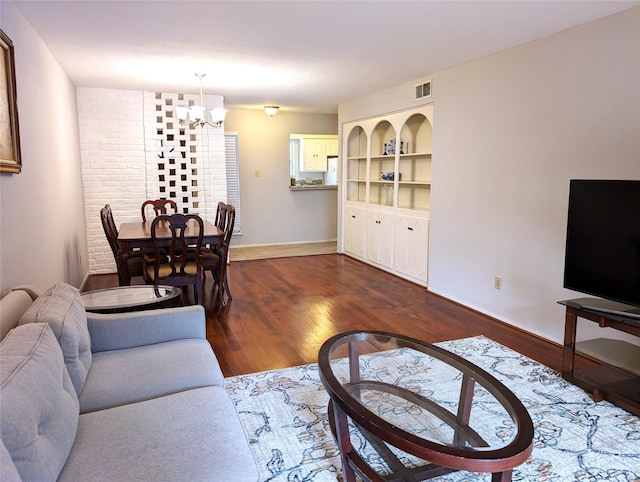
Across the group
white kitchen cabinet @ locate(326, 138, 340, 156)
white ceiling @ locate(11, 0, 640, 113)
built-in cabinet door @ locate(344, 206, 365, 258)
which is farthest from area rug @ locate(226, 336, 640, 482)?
white kitchen cabinet @ locate(326, 138, 340, 156)

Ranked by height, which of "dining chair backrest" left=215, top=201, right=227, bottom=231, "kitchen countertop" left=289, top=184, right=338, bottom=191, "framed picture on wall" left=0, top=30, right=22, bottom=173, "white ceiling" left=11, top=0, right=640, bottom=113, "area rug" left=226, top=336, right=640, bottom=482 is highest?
"white ceiling" left=11, top=0, right=640, bottom=113

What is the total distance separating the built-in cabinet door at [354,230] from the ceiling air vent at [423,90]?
197 cm

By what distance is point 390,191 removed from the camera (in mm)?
6082

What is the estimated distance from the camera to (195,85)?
527cm

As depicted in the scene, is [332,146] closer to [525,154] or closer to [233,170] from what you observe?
[233,170]

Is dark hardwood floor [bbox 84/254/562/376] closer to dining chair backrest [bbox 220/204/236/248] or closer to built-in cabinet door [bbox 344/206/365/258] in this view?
dining chair backrest [bbox 220/204/236/248]

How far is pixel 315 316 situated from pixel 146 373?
7.28ft

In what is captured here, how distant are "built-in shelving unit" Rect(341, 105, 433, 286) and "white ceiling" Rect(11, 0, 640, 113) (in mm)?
845

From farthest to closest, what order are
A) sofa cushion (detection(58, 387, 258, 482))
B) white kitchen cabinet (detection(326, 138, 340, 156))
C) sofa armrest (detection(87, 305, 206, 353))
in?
white kitchen cabinet (detection(326, 138, 340, 156))
sofa armrest (detection(87, 305, 206, 353))
sofa cushion (detection(58, 387, 258, 482))

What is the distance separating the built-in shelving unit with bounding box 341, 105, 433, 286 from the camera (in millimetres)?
5253

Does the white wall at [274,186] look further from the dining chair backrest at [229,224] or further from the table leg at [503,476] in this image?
the table leg at [503,476]

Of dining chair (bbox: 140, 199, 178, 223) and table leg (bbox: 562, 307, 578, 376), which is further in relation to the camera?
dining chair (bbox: 140, 199, 178, 223)

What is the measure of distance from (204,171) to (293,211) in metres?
2.05

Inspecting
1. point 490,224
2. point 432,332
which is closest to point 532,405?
point 432,332
